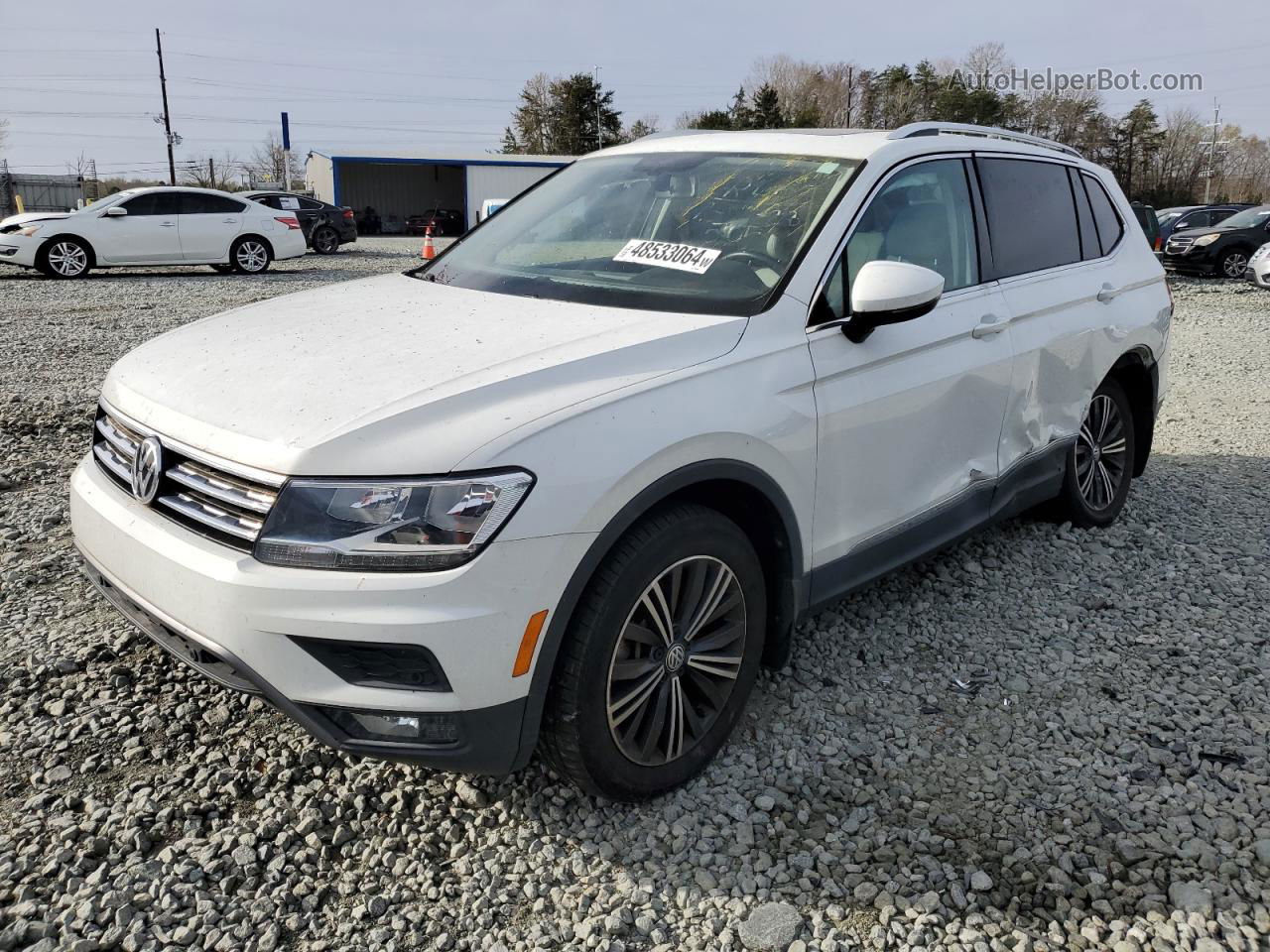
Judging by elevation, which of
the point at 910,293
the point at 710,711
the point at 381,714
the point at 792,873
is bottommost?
the point at 792,873

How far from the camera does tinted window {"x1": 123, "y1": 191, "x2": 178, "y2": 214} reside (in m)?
16.5

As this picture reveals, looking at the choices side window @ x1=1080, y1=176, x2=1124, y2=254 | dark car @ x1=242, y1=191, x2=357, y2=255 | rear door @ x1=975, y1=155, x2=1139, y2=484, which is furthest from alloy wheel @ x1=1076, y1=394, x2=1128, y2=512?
dark car @ x1=242, y1=191, x2=357, y2=255

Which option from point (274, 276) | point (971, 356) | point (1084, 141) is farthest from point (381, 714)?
point (1084, 141)

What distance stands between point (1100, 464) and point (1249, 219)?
60.8ft

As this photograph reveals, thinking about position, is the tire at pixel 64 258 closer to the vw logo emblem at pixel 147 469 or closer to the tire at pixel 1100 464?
the vw logo emblem at pixel 147 469

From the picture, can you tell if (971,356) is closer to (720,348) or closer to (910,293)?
(910,293)

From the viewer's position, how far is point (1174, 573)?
4.52 m

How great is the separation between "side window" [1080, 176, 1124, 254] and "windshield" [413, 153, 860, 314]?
6.59ft

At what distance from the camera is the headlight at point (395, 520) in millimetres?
2172

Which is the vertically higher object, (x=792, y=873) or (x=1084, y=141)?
(x=1084, y=141)

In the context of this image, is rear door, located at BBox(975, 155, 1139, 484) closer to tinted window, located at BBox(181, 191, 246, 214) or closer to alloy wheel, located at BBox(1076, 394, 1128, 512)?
alloy wheel, located at BBox(1076, 394, 1128, 512)

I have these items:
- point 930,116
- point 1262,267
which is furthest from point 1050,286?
point 930,116

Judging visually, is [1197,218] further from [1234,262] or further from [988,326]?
[988,326]

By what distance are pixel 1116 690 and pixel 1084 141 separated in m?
72.0
